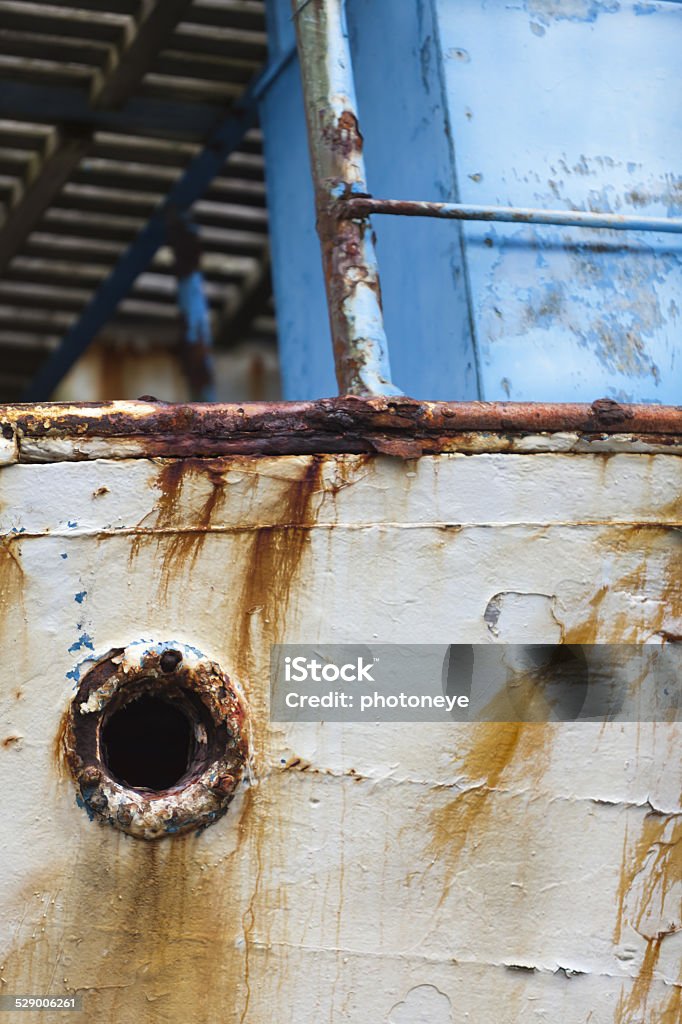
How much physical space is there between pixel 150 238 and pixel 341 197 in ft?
11.0

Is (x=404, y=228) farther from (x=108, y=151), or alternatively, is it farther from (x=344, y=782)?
(x=108, y=151)

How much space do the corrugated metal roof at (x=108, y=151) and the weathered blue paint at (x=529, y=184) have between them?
1232 mm

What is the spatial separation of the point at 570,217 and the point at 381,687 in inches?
41.3

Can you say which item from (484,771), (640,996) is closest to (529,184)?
(484,771)

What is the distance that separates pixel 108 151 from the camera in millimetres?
5191

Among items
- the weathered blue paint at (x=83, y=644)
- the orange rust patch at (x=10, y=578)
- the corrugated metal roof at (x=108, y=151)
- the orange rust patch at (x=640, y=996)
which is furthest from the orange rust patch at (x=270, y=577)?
the corrugated metal roof at (x=108, y=151)

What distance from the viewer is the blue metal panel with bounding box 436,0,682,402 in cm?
295

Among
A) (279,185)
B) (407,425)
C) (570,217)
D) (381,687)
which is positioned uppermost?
(279,185)

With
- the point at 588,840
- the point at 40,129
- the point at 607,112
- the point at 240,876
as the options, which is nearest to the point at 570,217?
the point at 607,112

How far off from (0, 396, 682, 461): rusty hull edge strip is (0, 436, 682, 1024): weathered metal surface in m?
0.02

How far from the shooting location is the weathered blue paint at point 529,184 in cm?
296

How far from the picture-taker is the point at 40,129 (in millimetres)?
4930

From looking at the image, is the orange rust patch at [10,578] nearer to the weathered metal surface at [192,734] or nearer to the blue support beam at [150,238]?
the weathered metal surface at [192,734]

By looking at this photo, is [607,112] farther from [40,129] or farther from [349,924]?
[40,129]
